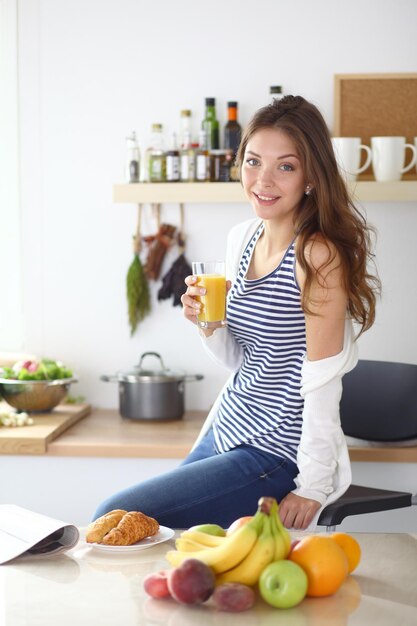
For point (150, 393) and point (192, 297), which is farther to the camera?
point (150, 393)

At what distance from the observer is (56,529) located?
1728 mm

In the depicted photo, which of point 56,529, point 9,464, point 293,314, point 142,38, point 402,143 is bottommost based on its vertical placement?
point 9,464

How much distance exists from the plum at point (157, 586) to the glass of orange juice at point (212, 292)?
35.4 inches

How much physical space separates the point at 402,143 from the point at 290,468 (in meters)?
1.34

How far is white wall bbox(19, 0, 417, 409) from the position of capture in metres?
3.50

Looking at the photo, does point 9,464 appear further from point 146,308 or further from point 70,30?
point 70,30

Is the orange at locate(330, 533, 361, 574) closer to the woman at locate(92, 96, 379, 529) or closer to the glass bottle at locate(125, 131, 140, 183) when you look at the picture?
the woman at locate(92, 96, 379, 529)

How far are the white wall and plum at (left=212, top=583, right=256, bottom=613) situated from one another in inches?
85.9

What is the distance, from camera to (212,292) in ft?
7.52

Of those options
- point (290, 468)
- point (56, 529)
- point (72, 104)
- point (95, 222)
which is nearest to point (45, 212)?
point (95, 222)

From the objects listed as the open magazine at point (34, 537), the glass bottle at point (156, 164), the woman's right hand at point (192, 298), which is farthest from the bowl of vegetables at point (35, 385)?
the open magazine at point (34, 537)

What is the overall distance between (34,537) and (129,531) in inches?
6.8

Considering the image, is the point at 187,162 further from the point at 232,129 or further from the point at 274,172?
the point at 274,172

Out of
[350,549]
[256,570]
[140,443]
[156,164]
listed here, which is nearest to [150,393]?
[140,443]
